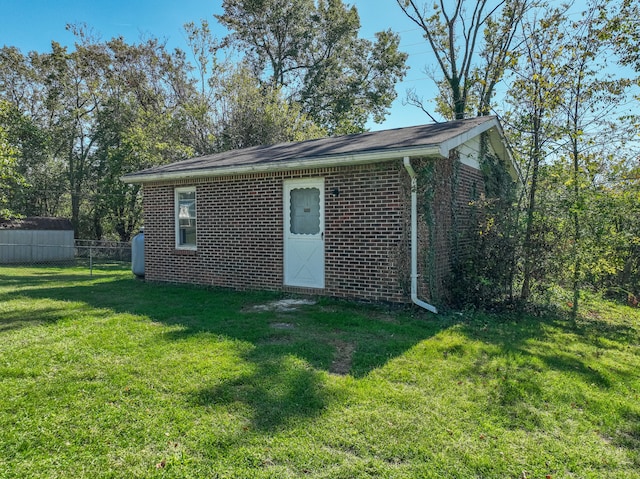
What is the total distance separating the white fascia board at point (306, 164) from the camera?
248 inches

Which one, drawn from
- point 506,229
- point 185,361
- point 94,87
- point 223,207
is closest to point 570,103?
point 506,229

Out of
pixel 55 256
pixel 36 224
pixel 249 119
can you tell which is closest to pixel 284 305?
pixel 249 119

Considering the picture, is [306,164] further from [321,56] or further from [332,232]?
[321,56]

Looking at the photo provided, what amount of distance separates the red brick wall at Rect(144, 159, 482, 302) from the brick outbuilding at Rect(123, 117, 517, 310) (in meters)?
0.02

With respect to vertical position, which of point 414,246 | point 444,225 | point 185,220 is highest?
point 185,220

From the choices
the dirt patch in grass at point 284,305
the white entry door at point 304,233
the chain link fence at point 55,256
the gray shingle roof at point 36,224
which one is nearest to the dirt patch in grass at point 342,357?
the dirt patch in grass at point 284,305

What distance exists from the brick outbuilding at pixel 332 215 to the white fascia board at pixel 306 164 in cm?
2

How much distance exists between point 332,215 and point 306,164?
1.01m

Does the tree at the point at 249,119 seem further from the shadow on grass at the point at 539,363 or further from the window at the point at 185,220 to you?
the shadow on grass at the point at 539,363

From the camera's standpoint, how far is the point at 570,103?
25.0 feet

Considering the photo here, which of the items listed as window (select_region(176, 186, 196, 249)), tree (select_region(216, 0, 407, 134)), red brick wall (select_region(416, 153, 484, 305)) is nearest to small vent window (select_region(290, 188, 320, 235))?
red brick wall (select_region(416, 153, 484, 305))

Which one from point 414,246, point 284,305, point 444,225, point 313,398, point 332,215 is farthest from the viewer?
point 444,225

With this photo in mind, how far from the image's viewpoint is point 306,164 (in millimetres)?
7375

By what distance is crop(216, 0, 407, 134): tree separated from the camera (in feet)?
81.1
